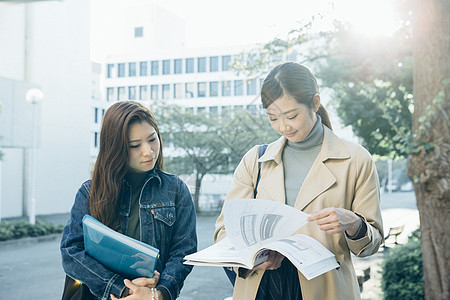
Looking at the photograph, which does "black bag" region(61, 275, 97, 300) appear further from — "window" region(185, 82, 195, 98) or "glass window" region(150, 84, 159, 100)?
"glass window" region(150, 84, 159, 100)

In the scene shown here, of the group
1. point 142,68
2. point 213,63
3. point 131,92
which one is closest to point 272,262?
point 213,63

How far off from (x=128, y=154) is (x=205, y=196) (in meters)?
34.3

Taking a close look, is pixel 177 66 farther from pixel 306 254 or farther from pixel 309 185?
pixel 306 254

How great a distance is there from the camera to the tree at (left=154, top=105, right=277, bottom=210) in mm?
22797

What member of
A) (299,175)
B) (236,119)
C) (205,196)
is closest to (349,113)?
(299,175)

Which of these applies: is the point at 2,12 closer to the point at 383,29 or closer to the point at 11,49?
the point at 11,49

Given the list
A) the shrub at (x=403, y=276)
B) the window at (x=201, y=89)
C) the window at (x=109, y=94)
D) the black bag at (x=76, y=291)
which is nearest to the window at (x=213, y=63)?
the window at (x=201, y=89)

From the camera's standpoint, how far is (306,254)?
5.19ft

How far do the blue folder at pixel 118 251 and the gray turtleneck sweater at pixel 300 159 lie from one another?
1.97 feet

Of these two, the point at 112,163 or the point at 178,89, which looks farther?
the point at 178,89

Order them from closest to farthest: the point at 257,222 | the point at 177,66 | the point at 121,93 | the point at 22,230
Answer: the point at 257,222, the point at 22,230, the point at 177,66, the point at 121,93

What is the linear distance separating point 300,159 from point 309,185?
17 cm

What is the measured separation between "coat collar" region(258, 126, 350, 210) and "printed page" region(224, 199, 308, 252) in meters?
0.21

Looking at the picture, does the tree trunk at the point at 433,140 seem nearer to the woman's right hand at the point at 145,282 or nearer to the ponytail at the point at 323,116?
the ponytail at the point at 323,116
